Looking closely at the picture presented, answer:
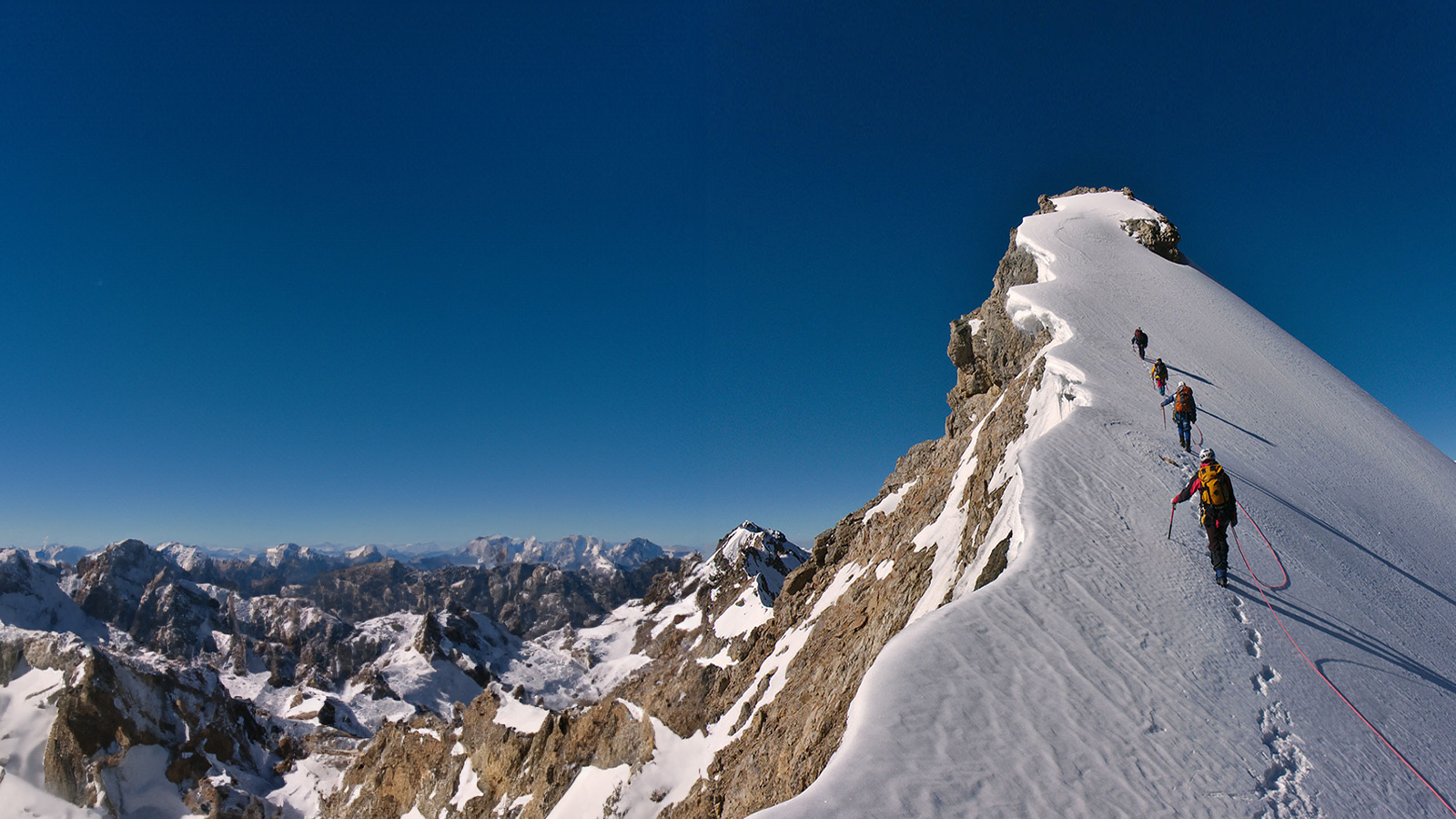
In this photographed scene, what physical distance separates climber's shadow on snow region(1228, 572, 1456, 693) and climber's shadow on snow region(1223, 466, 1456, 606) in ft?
15.1

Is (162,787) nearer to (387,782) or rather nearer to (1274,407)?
(387,782)

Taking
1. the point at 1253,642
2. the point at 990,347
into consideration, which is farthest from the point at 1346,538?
the point at 990,347

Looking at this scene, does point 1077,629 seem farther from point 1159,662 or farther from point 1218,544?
point 1218,544

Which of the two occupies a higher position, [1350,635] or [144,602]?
[1350,635]

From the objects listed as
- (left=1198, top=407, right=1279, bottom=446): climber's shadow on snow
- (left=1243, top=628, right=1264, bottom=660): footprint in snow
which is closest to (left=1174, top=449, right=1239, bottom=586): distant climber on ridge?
(left=1243, top=628, right=1264, bottom=660): footprint in snow

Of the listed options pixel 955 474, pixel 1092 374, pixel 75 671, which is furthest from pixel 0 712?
pixel 1092 374

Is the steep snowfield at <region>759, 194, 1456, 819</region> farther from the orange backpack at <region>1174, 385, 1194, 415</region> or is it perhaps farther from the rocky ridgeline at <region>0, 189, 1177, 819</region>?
the rocky ridgeline at <region>0, 189, 1177, 819</region>

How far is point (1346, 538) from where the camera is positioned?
12.6 meters

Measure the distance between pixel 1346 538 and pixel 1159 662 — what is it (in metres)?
9.77

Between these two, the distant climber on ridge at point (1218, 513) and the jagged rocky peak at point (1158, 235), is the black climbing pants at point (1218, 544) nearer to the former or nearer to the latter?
the distant climber on ridge at point (1218, 513)

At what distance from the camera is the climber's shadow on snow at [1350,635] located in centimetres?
848

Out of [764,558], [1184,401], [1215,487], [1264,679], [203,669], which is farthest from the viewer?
[764,558]

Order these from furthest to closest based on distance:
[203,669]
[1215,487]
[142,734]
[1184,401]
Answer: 1. [203,669]
2. [142,734]
3. [1184,401]
4. [1215,487]

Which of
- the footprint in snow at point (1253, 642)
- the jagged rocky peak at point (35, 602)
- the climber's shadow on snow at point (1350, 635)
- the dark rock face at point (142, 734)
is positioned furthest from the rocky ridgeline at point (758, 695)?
the jagged rocky peak at point (35, 602)
